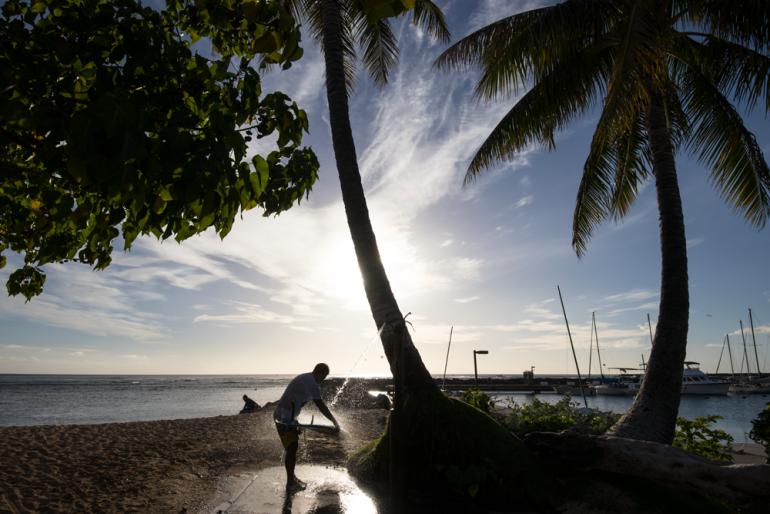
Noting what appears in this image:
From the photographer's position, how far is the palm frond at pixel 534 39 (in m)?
9.23

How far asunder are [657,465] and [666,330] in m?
3.18

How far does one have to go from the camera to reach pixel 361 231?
8.16m

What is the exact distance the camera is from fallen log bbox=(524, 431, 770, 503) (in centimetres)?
533

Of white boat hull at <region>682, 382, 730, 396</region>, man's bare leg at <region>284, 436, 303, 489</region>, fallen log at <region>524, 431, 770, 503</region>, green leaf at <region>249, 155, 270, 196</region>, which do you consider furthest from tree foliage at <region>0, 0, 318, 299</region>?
white boat hull at <region>682, 382, 730, 396</region>

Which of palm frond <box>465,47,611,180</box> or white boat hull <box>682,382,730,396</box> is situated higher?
palm frond <box>465,47,611,180</box>

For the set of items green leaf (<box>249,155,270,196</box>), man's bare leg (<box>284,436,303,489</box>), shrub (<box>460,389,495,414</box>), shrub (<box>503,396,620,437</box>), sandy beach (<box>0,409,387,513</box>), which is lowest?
sandy beach (<box>0,409,387,513</box>)

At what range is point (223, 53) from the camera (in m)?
3.38

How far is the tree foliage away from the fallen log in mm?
5446

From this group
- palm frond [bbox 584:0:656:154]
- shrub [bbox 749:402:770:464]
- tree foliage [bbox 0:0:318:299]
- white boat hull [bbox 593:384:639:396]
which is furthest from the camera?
white boat hull [bbox 593:384:639:396]

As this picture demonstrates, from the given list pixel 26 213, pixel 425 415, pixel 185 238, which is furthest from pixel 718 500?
pixel 26 213

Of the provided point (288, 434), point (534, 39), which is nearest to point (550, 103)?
point (534, 39)

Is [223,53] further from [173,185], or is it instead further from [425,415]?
[425,415]

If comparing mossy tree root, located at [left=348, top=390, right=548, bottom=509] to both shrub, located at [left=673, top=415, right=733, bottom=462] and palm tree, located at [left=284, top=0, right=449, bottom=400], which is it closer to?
palm tree, located at [left=284, top=0, right=449, bottom=400]

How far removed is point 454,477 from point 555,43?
29.0 ft
